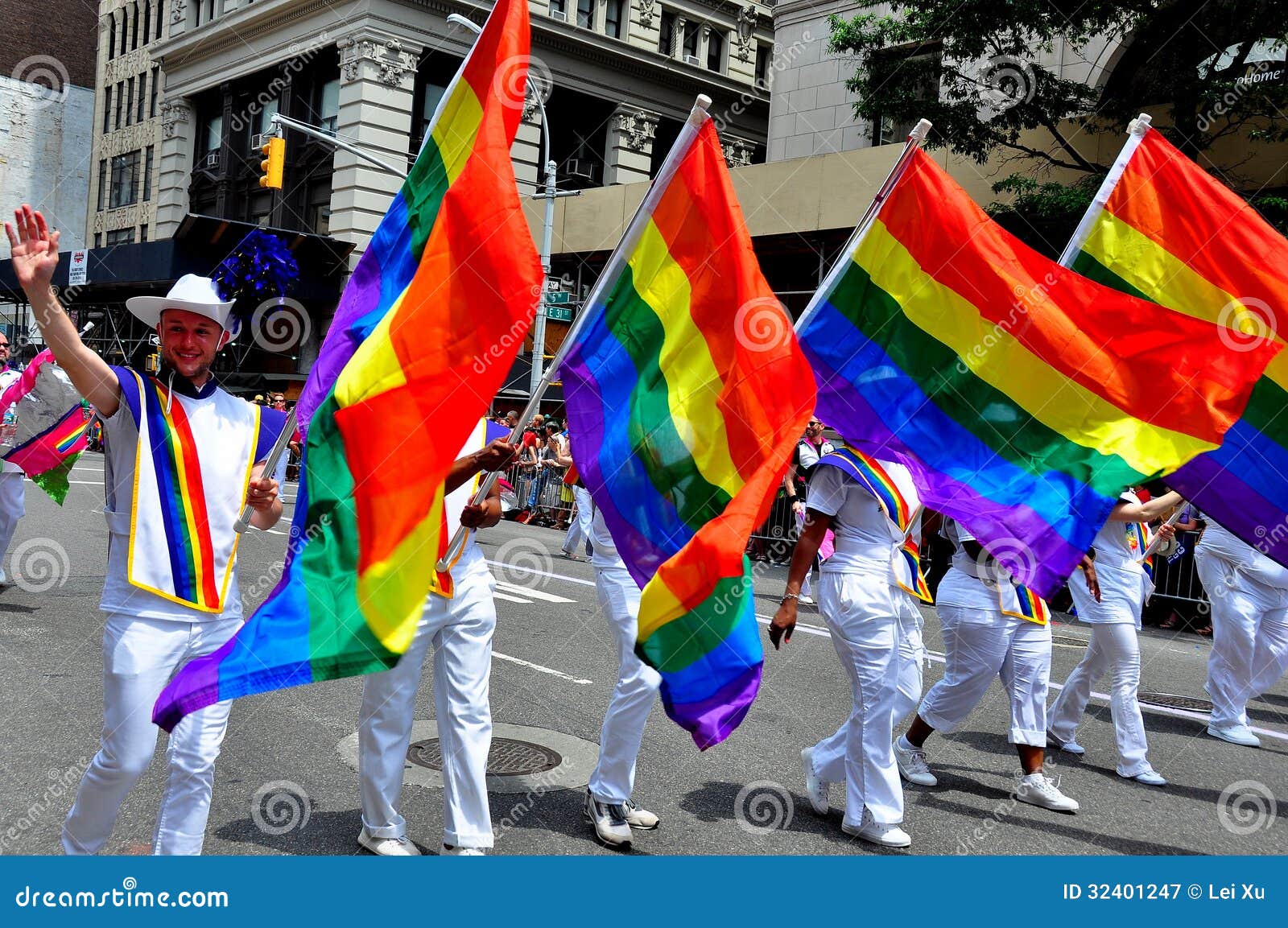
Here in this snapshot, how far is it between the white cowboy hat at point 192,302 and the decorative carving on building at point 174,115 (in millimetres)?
41520

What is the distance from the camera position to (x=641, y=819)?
527cm

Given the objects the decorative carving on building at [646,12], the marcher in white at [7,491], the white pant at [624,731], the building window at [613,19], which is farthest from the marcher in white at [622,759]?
the decorative carving on building at [646,12]

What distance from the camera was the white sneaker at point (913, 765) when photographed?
634 cm

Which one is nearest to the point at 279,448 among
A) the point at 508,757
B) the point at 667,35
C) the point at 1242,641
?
the point at 508,757

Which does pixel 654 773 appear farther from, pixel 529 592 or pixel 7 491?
pixel 529 592

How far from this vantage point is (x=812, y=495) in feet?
18.1

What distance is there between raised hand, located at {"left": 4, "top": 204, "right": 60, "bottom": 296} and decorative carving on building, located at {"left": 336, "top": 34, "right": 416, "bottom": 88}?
3093cm

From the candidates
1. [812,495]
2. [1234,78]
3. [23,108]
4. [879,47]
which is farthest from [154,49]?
[812,495]

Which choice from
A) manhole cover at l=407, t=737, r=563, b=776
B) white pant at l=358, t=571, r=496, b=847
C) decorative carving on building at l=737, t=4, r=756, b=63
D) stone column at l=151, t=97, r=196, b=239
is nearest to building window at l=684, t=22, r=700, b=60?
decorative carving on building at l=737, t=4, r=756, b=63

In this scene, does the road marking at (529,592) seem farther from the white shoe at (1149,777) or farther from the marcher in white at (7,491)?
the white shoe at (1149,777)

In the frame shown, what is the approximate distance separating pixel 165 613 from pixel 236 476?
503mm

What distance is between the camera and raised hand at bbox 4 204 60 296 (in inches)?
138

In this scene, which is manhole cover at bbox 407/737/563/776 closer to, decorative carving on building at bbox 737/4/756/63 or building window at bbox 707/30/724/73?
building window at bbox 707/30/724/73

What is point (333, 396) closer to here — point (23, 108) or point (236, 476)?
point (236, 476)
